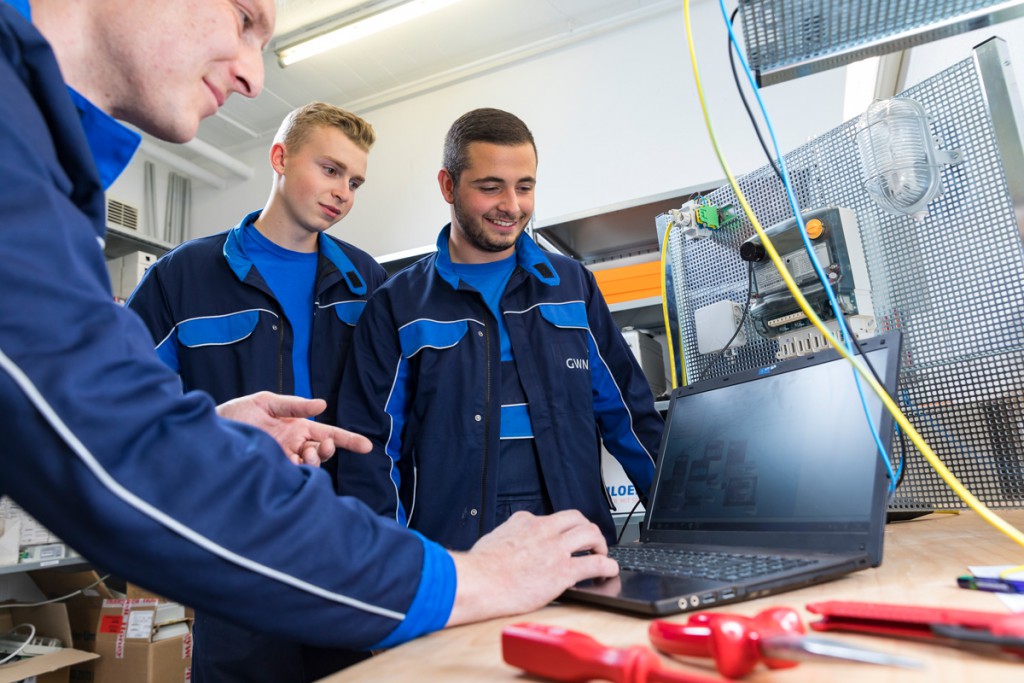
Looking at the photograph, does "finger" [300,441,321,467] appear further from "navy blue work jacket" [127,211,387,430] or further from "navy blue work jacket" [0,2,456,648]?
"navy blue work jacket" [127,211,387,430]

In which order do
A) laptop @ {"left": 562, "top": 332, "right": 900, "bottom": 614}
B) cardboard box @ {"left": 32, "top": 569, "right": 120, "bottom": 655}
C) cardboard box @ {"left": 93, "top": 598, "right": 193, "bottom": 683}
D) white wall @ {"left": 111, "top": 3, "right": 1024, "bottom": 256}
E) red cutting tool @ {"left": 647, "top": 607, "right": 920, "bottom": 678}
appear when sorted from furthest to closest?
white wall @ {"left": 111, "top": 3, "right": 1024, "bottom": 256} < cardboard box @ {"left": 32, "top": 569, "right": 120, "bottom": 655} < cardboard box @ {"left": 93, "top": 598, "right": 193, "bottom": 683} < laptop @ {"left": 562, "top": 332, "right": 900, "bottom": 614} < red cutting tool @ {"left": 647, "top": 607, "right": 920, "bottom": 678}

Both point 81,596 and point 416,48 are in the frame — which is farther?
point 416,48

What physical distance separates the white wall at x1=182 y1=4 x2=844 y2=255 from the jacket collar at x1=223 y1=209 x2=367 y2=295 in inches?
72.7

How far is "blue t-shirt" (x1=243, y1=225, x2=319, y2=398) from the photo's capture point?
1735mm

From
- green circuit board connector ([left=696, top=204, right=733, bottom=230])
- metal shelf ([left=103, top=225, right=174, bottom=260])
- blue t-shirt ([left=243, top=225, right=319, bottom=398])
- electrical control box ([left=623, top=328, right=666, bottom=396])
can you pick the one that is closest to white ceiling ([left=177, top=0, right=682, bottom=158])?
metal shelf ([left=103, top=225, right=174, bottom=260])

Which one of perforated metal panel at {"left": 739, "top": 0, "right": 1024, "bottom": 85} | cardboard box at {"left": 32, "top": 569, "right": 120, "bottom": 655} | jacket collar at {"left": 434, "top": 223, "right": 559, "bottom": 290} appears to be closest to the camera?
perforated metal panel at {"left": 739, "top": 0, "right": 1024, "bottom": 85}

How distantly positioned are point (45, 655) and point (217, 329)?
157 cm

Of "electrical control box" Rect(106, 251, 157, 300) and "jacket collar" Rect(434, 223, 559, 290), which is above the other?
"electrical control box" Rect(106, 251, 157, 300)

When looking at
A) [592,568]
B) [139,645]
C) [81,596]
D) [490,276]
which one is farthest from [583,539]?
A: [81,596]

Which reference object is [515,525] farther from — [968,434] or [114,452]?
[968,434]

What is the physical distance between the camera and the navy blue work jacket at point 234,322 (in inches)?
64.9

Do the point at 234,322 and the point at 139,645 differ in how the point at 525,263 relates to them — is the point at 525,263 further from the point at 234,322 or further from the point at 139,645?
the point at 139,645

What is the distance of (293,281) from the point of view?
72.6 inches

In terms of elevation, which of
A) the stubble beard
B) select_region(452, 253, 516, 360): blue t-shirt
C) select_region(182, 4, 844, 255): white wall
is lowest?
select_region(452, 253, 516, 360): blue t-shirt
